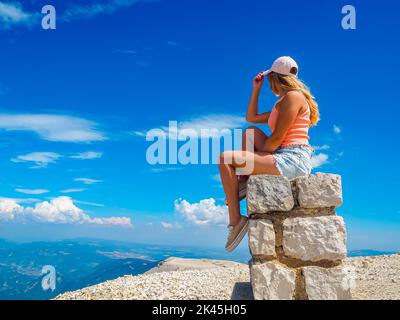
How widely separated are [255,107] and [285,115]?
1.17 m

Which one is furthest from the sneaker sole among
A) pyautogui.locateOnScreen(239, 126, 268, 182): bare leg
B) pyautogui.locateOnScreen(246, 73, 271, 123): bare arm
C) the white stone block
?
pyautogui.locateOnScreen(246, 73, 271, 123): bare arm

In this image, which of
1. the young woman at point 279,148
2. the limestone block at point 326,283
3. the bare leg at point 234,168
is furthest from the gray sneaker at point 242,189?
the limestone block at point 326,283

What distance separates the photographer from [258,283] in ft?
22.3

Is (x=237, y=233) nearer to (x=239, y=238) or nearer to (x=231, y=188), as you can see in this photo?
(x=239, y=238)

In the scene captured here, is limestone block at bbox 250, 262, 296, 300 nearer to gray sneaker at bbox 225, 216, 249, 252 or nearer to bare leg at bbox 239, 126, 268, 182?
gray sneaker at bbox 225, 216, 249, 252

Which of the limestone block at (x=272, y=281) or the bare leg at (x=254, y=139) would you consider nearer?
the limestone block at (x=272, y=281)

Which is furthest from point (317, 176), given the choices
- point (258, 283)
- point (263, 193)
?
point (258, 283)

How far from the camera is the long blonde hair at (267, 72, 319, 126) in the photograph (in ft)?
23.9

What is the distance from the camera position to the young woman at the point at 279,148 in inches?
277

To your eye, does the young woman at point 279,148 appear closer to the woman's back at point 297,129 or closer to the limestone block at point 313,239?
the woman's back at point 297,129

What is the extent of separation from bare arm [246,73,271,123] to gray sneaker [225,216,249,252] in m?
1.92
